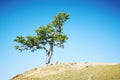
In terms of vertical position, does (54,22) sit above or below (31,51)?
above

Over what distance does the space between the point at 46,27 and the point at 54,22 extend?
11.3ft

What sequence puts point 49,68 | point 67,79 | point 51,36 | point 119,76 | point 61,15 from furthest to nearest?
1. point 61,15
2. point 51,36
3. point 49,68
4. point 67,79
5. point 119,76

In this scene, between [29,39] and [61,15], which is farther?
[61,15]

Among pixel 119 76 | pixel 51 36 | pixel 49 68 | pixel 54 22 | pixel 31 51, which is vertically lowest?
pixel 119 76

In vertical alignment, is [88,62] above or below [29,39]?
below

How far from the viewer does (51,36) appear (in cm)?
4925

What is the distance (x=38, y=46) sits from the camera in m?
49.8

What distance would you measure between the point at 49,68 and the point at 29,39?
1227 cm

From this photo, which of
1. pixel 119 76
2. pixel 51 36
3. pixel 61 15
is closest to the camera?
pixel 119 76

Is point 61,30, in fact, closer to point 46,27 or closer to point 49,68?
point 46,27

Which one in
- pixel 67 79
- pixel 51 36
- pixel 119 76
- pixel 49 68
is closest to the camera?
pixel 119 76

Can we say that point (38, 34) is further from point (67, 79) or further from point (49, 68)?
point (67, 79)

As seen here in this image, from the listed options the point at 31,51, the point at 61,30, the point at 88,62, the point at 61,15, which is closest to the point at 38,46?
the point at 31,51

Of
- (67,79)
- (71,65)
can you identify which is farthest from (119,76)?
(71,65)
